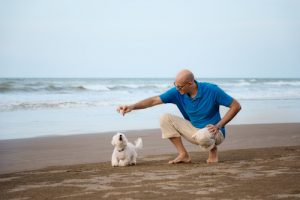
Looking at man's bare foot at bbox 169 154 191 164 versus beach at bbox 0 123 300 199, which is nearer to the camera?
beach at bbox 0 123 300 199

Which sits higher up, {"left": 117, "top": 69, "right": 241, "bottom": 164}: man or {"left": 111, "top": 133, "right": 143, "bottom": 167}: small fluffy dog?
{"left": 117, "top": 69, "right": 241, "bottom": 164}: man

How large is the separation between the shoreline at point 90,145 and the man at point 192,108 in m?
1.17

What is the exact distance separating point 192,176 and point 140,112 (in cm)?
1008

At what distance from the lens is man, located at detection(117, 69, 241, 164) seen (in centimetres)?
584

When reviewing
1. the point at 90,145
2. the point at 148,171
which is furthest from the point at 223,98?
the point at 90,145

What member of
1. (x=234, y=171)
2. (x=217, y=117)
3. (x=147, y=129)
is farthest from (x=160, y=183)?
(x=147, y=129)

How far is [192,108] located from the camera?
6066mm

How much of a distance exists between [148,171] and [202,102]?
110cm

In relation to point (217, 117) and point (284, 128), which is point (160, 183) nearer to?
point (217, 117)

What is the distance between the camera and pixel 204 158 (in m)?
6.71

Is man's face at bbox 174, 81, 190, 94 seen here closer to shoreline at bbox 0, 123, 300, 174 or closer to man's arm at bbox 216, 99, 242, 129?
man's arm at bbox 216, 99, 242, 129

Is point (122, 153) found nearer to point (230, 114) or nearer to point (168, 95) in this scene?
point (168, 95)

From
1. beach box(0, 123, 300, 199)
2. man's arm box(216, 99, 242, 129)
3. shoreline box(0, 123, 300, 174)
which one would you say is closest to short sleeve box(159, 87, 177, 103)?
man's arm box(216, 99, 242, 129)

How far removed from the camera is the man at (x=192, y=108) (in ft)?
19.2
